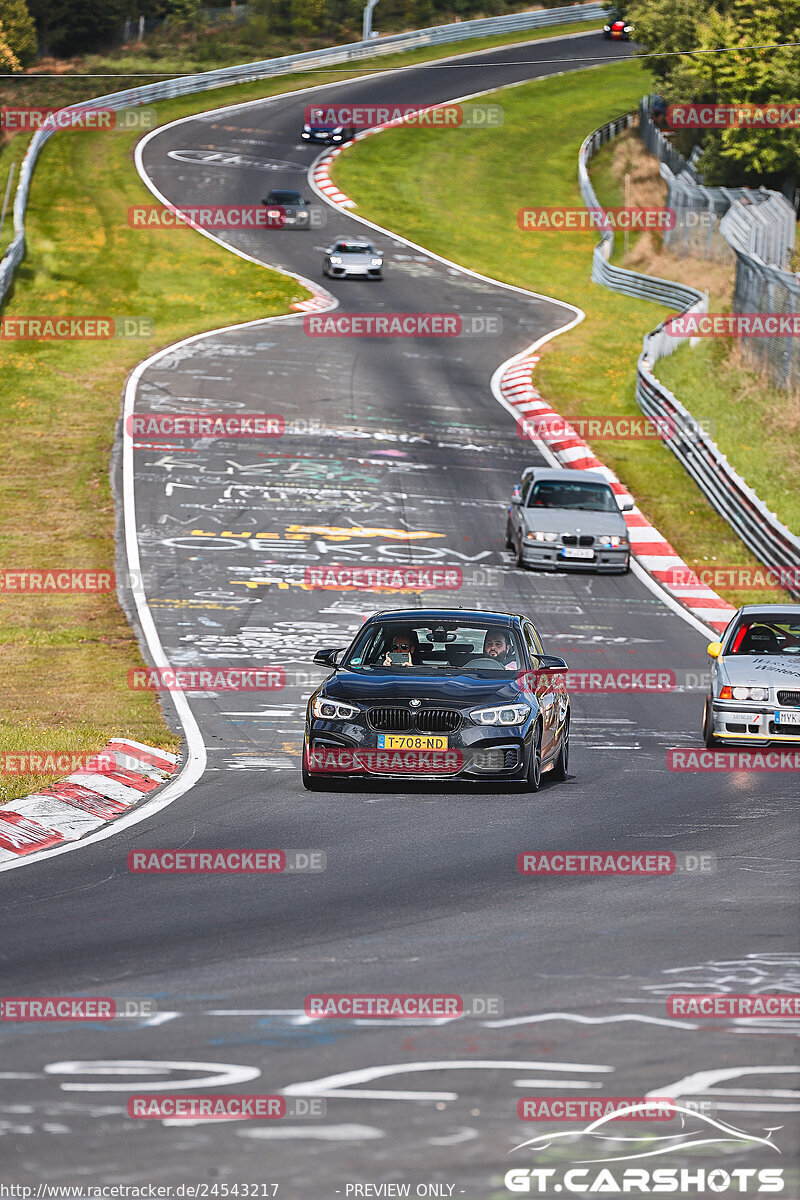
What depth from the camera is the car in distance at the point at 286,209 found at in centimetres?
5925

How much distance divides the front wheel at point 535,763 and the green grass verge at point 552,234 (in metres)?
13.5

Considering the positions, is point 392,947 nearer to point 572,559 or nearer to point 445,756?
point 445,756

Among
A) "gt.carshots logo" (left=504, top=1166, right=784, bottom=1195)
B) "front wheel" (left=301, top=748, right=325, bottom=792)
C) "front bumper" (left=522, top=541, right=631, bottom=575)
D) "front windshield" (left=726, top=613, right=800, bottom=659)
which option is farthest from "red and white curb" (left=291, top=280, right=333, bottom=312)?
"gt.carshots logo" (left=504, top=1166, right=784, bottom=1195)

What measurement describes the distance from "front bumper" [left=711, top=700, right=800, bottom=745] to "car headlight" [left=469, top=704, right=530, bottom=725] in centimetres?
348

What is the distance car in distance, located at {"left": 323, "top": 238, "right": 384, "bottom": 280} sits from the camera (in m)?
52.4

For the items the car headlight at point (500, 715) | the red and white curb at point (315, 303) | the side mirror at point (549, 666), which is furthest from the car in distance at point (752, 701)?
the red and white curb at point (315, 303)

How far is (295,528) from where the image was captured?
29.4m

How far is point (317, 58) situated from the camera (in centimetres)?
8438

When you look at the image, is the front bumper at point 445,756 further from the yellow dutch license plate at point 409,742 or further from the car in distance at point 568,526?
the car in distance at point 568,526

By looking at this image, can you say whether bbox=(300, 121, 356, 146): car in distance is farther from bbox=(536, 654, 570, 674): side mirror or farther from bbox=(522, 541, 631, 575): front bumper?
bbox=(536, 654, 570, 674): side mirror

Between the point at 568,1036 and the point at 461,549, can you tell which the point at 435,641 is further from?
the point at 461,549

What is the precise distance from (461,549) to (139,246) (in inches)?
1172

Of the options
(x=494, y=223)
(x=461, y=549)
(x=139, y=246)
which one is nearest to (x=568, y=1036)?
(x=461, y=549)

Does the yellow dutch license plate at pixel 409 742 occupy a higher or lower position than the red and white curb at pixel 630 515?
higher
